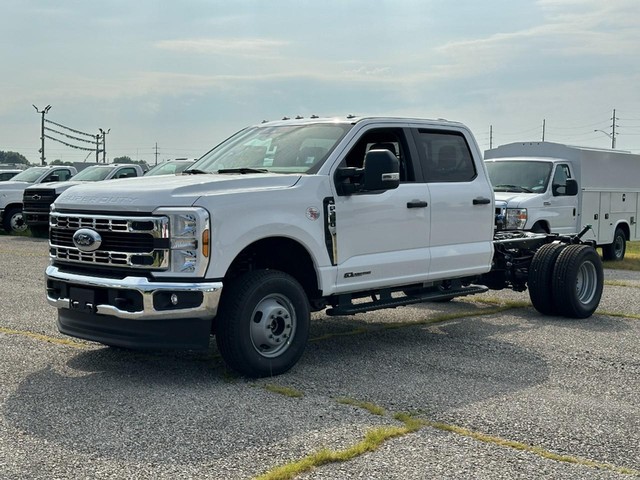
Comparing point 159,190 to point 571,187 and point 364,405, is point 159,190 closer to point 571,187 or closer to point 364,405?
point 364,405

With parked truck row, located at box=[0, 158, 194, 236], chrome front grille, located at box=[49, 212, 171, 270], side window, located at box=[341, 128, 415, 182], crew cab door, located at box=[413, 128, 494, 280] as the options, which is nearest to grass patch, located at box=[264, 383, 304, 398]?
chrome front grille, located at box=[49, 212, 171, 270]

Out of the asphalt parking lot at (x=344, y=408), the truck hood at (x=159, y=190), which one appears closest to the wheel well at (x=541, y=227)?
the asphalt parking lot at (x=344, y=408)

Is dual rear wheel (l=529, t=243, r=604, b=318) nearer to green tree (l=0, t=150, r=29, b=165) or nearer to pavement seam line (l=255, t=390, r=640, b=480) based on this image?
pavement seam line (l=255, t=390, r=640, b=480)

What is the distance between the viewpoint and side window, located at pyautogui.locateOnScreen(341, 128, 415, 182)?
25.3 feet

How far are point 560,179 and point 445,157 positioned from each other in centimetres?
786

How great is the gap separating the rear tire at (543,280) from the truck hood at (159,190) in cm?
384

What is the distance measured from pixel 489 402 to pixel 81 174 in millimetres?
19784

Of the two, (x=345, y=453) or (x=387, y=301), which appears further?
(x=387, y=301)

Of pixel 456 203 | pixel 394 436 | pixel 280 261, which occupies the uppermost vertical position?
pixel 456 203

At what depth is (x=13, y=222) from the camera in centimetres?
2344

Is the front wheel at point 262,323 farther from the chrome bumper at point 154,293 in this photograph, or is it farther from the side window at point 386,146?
the side window at point 386,146

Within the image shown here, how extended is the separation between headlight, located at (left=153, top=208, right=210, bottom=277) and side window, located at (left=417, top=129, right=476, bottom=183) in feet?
8.99

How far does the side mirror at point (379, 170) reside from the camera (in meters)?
6.94

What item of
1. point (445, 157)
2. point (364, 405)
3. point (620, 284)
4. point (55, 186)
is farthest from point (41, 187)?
point (364, 405)
